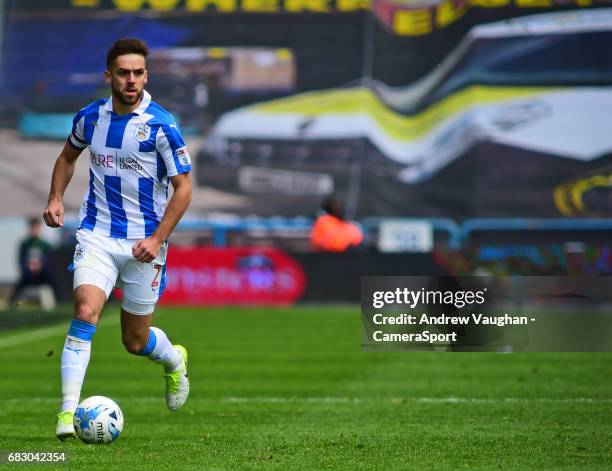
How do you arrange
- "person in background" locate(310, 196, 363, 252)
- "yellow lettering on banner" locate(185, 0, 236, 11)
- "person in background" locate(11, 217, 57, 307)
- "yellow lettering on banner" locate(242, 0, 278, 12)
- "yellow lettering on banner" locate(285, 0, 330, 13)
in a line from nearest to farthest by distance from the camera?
"person in background" locate(11, 217, 57, 307)
"person in background" locate(310, 196, 363, 252)
"yellow lettering on banner" locate(285, 0, 330, 13)
"yellow lettering on banner" locate(242, 0, 278, 12)
"yellow lettering on banner" locate(185, 0, 236, 11)

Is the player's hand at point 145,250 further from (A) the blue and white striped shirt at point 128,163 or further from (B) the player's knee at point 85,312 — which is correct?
(B) the player's knee at point 85,312

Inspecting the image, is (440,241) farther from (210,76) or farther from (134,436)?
(134,436)

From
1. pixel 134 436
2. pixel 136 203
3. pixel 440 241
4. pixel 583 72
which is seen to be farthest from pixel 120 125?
pixel 583 72

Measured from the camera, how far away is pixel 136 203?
8.71m

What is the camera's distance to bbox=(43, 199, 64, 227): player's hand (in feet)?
28.5

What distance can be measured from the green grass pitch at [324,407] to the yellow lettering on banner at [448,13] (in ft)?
58.7

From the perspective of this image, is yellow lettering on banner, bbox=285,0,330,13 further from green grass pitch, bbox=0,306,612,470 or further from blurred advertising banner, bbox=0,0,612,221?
green grass pitch, bbox=0,306,612,470

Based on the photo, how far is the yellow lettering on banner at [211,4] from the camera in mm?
36191

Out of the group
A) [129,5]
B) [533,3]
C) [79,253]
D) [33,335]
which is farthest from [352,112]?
[79,253]

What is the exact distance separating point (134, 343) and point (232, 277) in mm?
18496

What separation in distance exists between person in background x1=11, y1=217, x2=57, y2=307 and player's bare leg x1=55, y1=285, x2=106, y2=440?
18.2m

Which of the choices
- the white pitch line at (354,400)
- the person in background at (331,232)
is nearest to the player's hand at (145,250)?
the white pitch line at (354,400)

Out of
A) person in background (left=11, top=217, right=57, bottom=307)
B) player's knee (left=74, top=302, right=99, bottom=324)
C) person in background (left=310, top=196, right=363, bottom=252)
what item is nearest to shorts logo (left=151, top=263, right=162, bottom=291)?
player's knee (left=74, top=302, right=99, bottom=324)

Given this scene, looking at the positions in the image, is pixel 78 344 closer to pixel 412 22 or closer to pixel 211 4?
pixel 412 22
